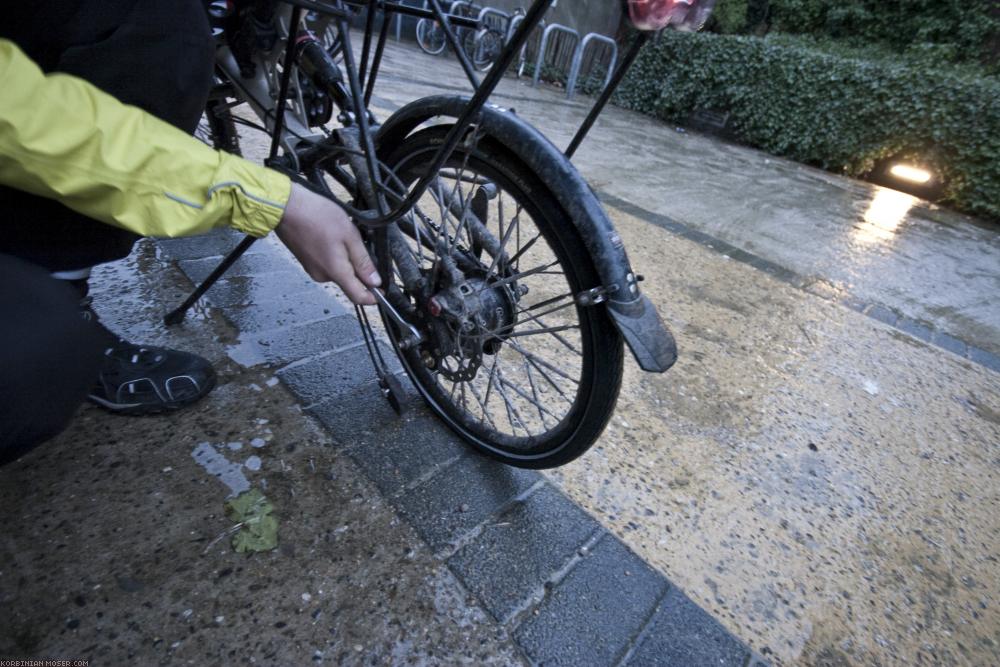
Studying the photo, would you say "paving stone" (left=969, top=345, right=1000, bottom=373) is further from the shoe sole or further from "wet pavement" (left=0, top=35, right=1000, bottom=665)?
the shoe sole

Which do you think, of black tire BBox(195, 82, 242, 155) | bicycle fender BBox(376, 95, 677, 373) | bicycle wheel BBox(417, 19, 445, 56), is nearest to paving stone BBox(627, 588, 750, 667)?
bicycle fender BBox(376, 95, 677, 373)

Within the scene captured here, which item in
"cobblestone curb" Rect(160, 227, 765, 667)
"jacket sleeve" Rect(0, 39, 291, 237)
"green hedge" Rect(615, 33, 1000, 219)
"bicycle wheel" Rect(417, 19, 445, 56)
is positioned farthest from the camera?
"bicycle wheel" Rect(417, 19, 445, 56)

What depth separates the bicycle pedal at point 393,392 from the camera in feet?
5.22

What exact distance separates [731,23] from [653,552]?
48.6 ft

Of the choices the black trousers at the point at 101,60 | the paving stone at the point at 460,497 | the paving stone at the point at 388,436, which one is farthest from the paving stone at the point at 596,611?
the black trousers at the point at 101,60

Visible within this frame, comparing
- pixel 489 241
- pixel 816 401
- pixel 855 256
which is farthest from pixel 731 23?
pixel 489 241

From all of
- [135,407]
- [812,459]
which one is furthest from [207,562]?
[812,459]

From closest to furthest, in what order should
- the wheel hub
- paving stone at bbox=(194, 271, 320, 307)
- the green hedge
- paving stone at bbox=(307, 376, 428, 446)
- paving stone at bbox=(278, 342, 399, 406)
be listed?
the wheel hub < paving stone at bbox=(307, 376, 428, 446) < paving stone at bbox=(278, 342, 399, 406) < paving stone at bbox=(194, 271, 320, 307) < the green hedge

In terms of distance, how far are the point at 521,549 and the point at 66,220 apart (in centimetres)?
127

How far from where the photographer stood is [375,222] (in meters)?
1.16

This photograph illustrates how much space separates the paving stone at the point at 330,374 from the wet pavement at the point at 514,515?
1 cm

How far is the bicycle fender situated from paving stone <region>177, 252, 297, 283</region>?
4.75 ft

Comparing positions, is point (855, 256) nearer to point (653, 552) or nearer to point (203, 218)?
point (653, 552)

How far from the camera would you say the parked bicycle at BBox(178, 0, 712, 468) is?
107 cm
